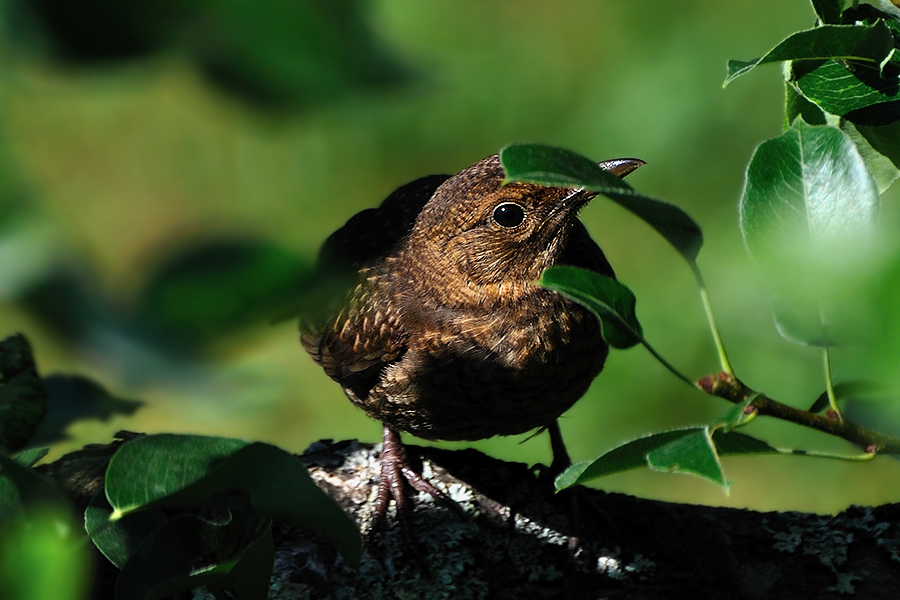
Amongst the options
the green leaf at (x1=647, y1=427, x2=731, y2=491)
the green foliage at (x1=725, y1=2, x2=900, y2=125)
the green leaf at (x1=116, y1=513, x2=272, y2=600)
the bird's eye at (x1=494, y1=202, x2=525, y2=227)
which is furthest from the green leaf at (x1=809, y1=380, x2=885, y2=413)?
the bird's eye at (x1=494, y1=202, x2=525, y2=227)

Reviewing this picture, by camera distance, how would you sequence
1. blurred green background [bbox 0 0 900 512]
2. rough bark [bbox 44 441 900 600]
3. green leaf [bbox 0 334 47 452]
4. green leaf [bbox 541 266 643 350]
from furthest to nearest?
rough bark [bbox 44 441 900 600], green leaf [bbox 0 334 47 452], green leaf [bbox 541 266 643 350], blurred green background [bbox 0 0 900 512]

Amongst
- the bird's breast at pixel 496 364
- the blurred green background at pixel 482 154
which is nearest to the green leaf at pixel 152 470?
the blurred green background at pixel 482 154

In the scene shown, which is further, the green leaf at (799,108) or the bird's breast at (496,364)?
the bird's breast at (496,364)

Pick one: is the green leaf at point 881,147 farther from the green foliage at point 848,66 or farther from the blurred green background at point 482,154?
the blurred green background at point 482,154

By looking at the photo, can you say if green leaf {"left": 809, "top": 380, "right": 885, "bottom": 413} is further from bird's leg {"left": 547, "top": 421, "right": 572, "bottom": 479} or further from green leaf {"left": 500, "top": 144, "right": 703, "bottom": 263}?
bird's leg {"left": 547, "top": 421, "right": 572, "bottom": 479}

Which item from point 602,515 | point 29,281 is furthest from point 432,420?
point 29,281

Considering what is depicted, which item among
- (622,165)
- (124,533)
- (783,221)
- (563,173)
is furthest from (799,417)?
(622,165)

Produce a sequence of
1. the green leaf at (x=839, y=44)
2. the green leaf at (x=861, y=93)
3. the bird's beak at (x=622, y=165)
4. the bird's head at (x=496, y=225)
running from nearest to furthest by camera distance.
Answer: the green leaf at (x=839, y=44) → the green leaf at (x=861, y=93) → the bird's beak at (x=622, y=165) → the bird's head at (x=496, y=225)
